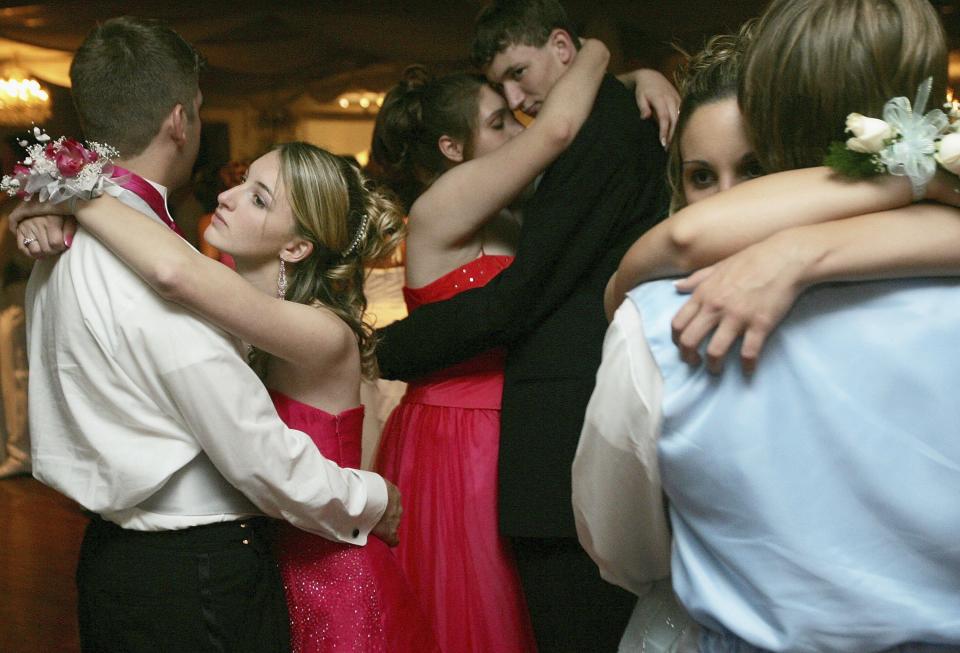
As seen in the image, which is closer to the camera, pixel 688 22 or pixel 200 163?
pixel 688 22

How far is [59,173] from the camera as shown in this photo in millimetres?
1498

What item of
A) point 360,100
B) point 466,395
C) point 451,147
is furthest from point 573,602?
point 360,100

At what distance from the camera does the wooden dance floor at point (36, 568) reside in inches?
145

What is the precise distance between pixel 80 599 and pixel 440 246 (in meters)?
1.13

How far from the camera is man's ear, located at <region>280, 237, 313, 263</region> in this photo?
1.96 meters

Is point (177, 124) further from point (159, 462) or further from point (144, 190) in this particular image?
point (159, 462)

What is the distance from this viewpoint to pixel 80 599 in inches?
63.2

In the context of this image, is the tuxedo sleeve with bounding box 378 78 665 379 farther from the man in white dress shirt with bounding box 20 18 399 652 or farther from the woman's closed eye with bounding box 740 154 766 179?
the woman's closed eye with bounding box 740 154 766 179

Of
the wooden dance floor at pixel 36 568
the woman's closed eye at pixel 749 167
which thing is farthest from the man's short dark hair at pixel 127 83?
the wooden dance floor at pixel 36 568

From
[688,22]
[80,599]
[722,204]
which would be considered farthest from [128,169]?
[688,22]

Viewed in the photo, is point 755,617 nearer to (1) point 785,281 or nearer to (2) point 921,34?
Result: (1) point 785,281

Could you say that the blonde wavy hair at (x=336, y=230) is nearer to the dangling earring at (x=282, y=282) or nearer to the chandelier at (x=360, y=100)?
the dangling earring at (x=282, y=282)

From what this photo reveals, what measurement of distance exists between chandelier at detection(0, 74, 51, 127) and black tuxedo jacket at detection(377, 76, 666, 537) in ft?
16.9

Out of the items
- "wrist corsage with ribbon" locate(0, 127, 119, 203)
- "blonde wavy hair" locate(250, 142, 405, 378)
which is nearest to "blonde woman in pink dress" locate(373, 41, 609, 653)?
"blonde wavy hair" locate(250, 142, 405, 378)
